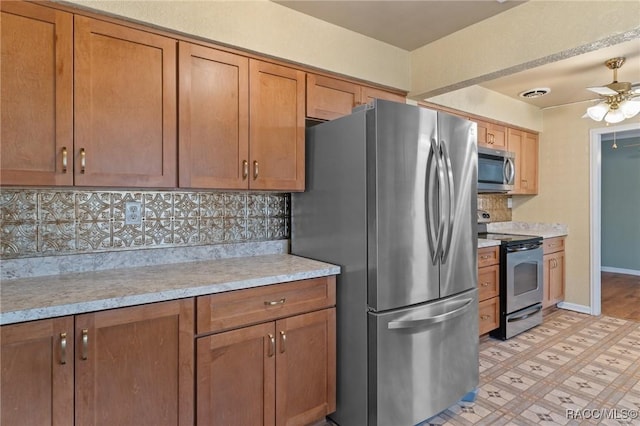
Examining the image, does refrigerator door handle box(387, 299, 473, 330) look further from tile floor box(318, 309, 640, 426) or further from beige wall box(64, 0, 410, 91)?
beige wall box(64, 0, 410, 91)

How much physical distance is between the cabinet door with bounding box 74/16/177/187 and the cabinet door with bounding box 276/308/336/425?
101 centimetres

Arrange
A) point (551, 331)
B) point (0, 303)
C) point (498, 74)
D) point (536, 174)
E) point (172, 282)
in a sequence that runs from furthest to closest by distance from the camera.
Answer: point (536, 174)
point (551, 331)
point (498, 74)
point (172, 282)
point (0, 303)

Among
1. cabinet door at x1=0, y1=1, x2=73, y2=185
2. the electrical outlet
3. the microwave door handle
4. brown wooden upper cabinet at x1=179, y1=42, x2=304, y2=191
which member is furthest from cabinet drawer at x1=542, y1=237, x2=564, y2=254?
cabinet door at x1=0, y1=1, x2=73, y2=185

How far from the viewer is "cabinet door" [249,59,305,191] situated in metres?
2.02

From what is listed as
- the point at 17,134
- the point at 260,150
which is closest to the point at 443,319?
the point at 260,150

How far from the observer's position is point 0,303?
1.23 m

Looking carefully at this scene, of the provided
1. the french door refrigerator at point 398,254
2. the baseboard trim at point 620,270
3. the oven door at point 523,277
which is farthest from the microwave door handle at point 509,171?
the baseboard trim at point 620,270

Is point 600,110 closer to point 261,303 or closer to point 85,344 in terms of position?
point 261,303

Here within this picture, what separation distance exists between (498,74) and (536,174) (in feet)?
8.86

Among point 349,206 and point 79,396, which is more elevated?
point 349,206

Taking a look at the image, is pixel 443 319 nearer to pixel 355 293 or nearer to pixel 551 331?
pixel 355 293

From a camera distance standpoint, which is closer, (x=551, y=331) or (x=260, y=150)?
(x=260, y=150)

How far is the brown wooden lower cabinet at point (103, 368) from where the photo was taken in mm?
1184

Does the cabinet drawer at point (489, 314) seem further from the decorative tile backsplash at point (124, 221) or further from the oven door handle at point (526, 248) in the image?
the decorative tile backsplash at point (124, 221)
